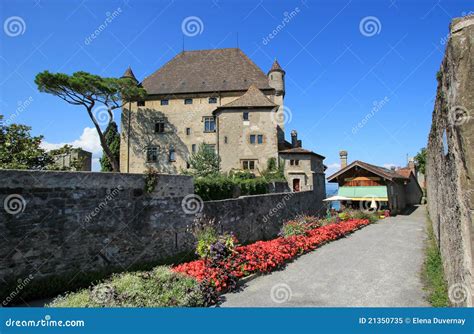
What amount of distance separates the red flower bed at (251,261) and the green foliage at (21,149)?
946 centimetres

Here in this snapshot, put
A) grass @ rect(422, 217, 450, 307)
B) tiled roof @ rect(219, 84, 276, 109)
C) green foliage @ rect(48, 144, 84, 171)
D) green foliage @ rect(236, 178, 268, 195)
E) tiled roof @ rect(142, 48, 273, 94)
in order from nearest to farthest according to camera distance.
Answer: grass @ rect(422, 217, 450, 307) → green foliage @ rect(48, 144, 84, 171) → green foliage @ rect(236, 178, 268, 195) → tiled roof @ rect(219, 84, 276, 109) → tiled roof @ rect(142, 48, 273, 94)

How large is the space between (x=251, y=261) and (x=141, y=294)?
13.3 feet

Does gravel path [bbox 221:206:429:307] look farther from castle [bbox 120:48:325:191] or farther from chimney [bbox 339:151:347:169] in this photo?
castle [bbox 120:48:325:191]

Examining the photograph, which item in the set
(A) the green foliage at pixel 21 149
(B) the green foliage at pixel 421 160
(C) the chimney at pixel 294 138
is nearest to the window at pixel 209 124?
(C) the chimney at pixel 294 138

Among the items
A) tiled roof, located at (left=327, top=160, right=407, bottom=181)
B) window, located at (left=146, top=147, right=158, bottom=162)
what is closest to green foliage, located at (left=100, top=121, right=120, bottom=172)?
window, located at (left=146, top=147, right=158, bottom=162)

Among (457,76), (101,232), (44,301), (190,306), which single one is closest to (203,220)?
(101,232)

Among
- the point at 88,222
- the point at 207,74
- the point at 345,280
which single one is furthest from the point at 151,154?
the point at 345,280

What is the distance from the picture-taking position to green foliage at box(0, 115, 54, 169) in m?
13.1

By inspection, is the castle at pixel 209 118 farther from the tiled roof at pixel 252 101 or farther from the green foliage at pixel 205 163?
the green foliage at pixel 205 163

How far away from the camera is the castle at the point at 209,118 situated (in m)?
33.7

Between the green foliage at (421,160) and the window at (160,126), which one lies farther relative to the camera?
the green foliage at (421,160)

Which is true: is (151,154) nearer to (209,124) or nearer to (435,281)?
(209,124)

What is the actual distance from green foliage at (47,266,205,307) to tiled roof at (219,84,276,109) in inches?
1083

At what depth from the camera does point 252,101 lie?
34.0 metres
